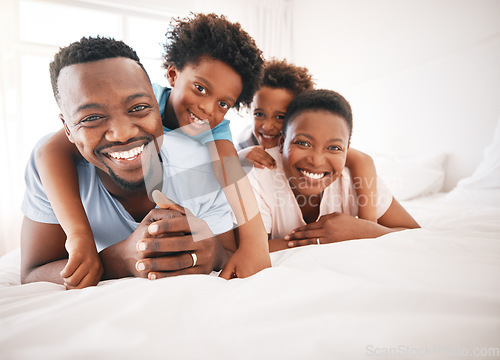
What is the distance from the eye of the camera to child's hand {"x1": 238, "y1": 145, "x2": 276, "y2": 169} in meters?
1.05

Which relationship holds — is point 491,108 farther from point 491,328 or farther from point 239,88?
point 491,328

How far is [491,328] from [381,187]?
2.68ft

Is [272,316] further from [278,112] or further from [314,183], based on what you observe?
[278,112]

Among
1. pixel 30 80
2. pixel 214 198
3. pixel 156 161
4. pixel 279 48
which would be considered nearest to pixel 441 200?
pixel 214 198

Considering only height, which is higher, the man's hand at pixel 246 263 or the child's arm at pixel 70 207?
the child's arm at pixel 70 207

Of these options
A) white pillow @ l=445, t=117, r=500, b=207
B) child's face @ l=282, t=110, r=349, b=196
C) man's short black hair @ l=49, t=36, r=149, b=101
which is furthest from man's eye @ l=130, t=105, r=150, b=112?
white pillow @ l=445, t=117, r=500, b=207

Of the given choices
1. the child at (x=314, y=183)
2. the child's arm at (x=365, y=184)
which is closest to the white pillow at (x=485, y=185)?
the child at (x=314, y=183)

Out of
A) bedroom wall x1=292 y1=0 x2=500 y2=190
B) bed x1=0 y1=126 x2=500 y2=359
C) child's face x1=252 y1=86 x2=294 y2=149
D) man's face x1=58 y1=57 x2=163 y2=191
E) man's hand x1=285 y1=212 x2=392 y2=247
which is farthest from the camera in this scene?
bedroom wall x1=292 y1=0 x2=500 y2=190

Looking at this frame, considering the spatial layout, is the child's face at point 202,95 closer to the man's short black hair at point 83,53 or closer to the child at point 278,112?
the child at point 278,112

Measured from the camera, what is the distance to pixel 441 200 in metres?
1.63

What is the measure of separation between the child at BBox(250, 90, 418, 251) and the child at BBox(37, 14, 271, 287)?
0.66 feet

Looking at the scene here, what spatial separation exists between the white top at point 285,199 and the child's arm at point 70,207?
51cm

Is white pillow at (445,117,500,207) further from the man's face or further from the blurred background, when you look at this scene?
the man's face

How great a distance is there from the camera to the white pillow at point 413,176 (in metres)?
1.84
